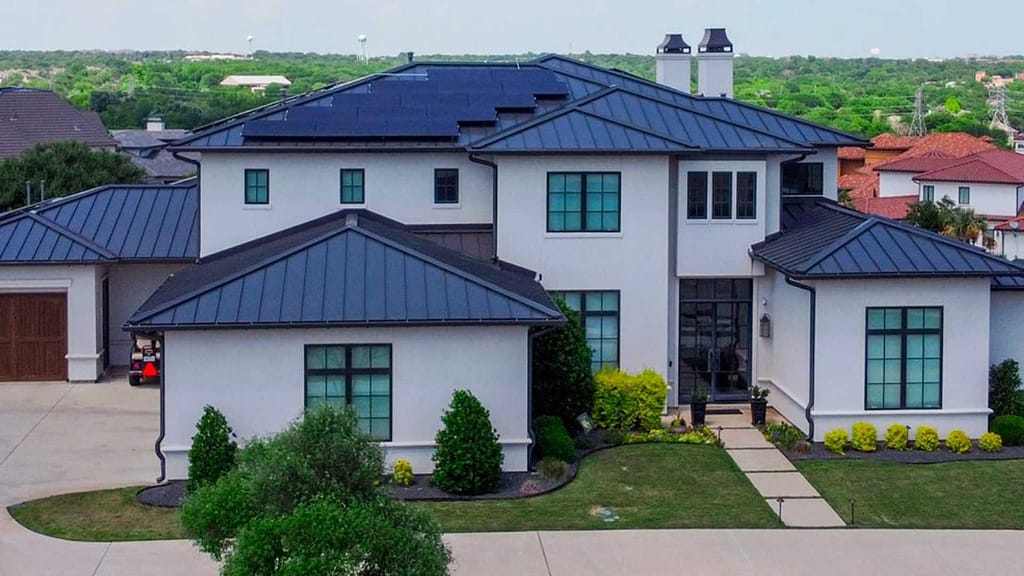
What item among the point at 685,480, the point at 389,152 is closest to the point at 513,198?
the point at 389,152

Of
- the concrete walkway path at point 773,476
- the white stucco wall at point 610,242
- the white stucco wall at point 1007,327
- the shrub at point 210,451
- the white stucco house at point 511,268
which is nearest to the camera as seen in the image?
the concrete walkway path at point 773,476

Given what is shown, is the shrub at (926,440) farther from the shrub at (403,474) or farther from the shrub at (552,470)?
the shrub at (403,474)

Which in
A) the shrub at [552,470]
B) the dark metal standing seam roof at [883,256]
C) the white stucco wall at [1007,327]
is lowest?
the shrub at [552,470]

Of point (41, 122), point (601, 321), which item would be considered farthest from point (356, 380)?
point (41, 122)

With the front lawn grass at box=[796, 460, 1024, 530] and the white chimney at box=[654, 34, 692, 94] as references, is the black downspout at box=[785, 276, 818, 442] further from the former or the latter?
the white chimney at box=[654, 34, 692, 94]

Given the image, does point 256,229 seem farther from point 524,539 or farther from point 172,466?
point 524,539

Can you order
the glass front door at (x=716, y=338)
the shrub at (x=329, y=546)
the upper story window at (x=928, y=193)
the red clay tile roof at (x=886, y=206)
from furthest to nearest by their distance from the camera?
the upper story window at (x=928, y=193) < the red clay tile roof at (x=886, y=206) < the glass front door at (x=716, y=338) < the shrub at (x=329, y=546)

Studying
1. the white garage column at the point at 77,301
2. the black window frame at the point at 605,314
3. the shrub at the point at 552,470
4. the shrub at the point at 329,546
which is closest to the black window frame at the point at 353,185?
the black window frame at the point at 605,314

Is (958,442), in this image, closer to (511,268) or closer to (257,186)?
(511,268)
